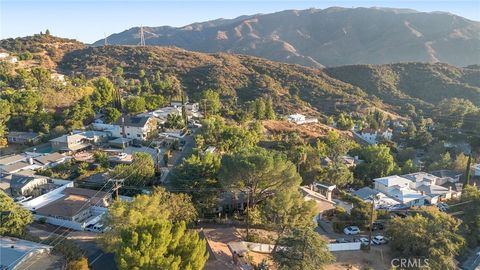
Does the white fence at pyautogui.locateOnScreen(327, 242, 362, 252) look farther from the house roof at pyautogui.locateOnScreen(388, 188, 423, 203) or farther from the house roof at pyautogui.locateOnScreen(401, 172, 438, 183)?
the house roof at pyautogui.locateOnScreen(401, 172, 438, 183)

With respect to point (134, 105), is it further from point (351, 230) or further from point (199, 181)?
point (351, 230)

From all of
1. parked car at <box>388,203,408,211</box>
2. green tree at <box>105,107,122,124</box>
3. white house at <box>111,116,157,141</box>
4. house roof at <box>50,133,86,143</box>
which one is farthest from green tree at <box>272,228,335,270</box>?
green tree at <box>105,107,122,124</box>

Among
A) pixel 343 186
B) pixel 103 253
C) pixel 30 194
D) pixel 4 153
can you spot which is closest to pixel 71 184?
pixel 30 194

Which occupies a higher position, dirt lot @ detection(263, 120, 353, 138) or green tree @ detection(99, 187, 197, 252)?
green tree @ detection(99, 187, 197, 252)

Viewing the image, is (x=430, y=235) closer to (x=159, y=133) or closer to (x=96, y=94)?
(x=159, y=133)

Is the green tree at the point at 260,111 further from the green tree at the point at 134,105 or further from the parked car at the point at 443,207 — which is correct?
the parked car at the point at 443,207

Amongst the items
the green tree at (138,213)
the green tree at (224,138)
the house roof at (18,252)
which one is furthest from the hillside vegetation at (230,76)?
the house roof at (18,252)
